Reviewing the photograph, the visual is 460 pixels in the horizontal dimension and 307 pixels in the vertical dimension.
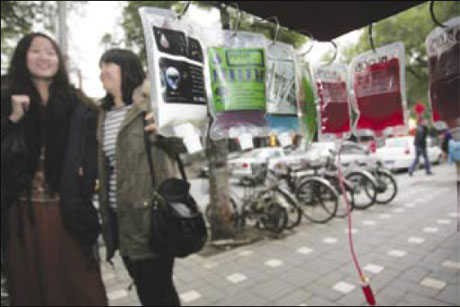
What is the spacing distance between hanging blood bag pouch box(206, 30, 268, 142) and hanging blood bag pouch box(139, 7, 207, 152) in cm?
3

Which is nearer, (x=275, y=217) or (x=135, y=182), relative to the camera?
(x=135, y=182)

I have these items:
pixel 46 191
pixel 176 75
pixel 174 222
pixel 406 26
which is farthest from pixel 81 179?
pixel 406 26

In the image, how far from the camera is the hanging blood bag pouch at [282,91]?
0.84 meters

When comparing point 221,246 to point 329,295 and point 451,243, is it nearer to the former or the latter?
point 329,295

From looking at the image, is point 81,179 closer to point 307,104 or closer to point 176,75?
point 176,75

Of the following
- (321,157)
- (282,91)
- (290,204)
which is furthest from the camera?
(321,157)

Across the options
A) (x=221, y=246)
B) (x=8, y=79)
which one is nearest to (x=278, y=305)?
(x=221, y=246)

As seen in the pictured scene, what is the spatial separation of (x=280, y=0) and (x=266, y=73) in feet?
0.98

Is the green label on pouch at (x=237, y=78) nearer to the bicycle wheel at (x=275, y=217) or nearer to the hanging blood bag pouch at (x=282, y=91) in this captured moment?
the hanging blood bag pouch at (x=282, y=91)

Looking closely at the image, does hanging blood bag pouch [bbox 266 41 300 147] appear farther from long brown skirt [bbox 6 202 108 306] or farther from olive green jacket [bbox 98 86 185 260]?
long brown skirt [bbox 6 202 108 306]

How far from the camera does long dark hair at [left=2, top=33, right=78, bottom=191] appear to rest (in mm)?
1593

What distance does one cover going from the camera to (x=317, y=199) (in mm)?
5578

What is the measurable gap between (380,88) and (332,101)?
0.46 feet

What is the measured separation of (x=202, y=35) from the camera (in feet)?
2.56
